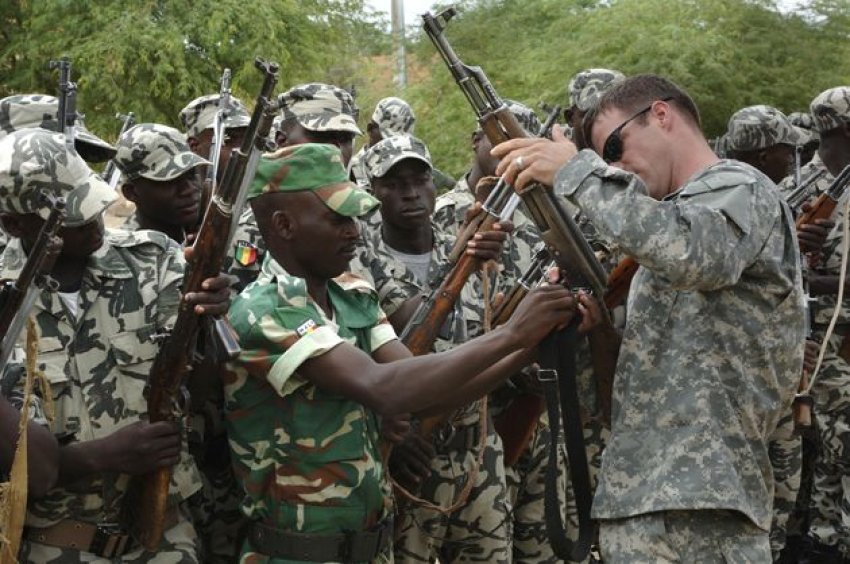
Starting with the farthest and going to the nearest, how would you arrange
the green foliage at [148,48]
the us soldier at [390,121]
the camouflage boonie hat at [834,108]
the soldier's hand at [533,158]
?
the green foliage at [148,48]
the us soldier at [390,121]
the camouflage boonie hat at [834,108]
the soldier's hand at [533,158]

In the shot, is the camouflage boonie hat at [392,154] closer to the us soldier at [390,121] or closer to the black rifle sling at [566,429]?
the black rifle sling at [566,429]

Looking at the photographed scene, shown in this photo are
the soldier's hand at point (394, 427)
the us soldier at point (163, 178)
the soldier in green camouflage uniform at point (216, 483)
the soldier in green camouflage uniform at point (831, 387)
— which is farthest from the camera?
the soldier in green camouflage uniform at point (831, 387)

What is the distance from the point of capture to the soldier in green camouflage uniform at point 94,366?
4848 millimetres

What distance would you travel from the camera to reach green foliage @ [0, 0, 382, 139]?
18.2 meters

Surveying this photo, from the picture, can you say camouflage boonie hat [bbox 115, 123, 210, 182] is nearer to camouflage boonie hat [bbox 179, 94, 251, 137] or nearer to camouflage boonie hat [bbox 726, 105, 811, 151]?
camouflage boonie hat [bbox 179, 94, 251, 137]

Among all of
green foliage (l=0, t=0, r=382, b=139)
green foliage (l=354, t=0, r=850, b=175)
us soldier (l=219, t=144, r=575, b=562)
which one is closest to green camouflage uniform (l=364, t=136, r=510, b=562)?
us soldier (l=219, t=144, r=575, b=562)

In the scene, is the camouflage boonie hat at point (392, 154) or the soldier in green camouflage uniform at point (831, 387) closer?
the camouflage boonie hat at point (392, 154)

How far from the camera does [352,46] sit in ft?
73.9

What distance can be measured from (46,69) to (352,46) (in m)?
5.28

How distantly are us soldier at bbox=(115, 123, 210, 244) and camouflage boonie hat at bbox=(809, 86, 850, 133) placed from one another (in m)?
4.25

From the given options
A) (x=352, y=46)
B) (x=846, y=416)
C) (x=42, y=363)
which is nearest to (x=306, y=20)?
(x=352, y=46)

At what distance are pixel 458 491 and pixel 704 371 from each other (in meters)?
2.43

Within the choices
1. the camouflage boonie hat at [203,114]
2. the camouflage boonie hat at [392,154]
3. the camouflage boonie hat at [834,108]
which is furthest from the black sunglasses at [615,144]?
the camouflage boonie hat at [834,108]

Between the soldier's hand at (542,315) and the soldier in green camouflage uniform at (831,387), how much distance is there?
4348mm
